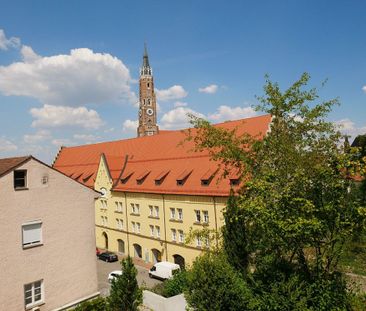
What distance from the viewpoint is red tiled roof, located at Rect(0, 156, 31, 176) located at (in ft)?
52.7

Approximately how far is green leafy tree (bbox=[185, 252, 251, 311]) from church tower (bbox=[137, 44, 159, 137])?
83.0 meters

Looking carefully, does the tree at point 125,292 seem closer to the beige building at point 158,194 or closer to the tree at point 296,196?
the tree at point 296,196

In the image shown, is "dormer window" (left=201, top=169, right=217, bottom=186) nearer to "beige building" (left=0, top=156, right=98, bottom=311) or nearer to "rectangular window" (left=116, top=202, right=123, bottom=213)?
"rectangular window" (left=116, top=202, right=123, bottom=213)

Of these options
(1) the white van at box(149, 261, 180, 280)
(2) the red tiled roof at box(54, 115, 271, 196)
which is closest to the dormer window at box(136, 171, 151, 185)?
(2) the red tiled roof at box(54, 115, 271, 196)

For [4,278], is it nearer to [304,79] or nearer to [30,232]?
[30,232]

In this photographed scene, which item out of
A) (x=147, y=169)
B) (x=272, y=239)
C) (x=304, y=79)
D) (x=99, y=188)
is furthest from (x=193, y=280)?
(x=99, y=188)

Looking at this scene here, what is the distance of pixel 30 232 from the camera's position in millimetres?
16812

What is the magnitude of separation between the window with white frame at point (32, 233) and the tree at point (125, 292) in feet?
14.4

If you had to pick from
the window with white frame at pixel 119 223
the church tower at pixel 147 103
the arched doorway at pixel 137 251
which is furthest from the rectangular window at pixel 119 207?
the church tower at pixel 147 103

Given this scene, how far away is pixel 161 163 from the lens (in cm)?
4319

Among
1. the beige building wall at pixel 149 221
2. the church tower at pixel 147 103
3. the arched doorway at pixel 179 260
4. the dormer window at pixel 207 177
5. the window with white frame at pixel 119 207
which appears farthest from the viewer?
the church tower at pixel 147 103

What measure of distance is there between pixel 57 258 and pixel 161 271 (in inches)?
641

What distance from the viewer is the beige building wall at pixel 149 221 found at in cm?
3375

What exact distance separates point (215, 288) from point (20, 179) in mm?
10399
